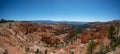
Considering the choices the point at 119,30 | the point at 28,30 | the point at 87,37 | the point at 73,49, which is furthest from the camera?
the point at 28,30

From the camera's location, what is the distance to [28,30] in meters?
110

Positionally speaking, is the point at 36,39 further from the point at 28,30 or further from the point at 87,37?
the point at 87,37

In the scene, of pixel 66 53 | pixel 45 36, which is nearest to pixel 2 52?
pixel 66 53

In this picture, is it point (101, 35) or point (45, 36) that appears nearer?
point (101, 35)

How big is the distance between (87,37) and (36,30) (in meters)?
50.4

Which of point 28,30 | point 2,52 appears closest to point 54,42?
point 28,30

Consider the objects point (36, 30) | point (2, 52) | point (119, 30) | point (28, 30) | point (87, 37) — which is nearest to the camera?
point (2, 52)

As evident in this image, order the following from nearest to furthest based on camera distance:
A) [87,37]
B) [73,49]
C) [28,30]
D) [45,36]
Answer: [73,49] → [87,37] → [45,36] → [28,30]

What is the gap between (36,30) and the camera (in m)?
118

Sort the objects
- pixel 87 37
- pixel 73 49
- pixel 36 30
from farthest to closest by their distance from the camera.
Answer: pixel 36 30, pixel 87 37, pixel 73 49

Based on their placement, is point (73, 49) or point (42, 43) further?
point (42, 43)

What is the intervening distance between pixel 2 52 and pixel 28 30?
67591 millimetres

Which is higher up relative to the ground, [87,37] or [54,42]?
[87,37]

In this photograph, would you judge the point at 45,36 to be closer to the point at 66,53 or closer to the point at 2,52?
the point at 66,53
